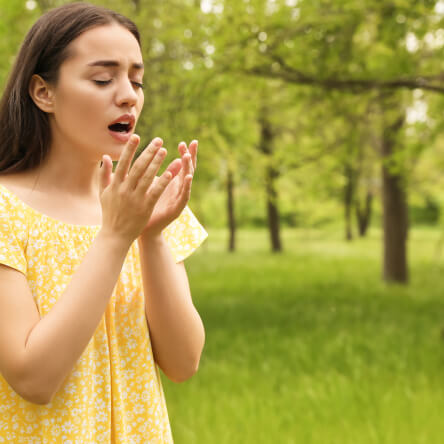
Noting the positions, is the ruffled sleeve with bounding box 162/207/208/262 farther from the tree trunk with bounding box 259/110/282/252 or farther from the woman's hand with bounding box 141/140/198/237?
the tree trunk with bounding box 259/110/282/252

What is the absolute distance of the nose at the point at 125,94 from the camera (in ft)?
4.24

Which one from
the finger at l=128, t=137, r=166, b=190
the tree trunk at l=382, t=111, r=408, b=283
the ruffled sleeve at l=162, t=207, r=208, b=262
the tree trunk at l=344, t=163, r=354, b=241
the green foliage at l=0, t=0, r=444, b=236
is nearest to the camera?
the finger at l=128, t=137, r=166, b=190

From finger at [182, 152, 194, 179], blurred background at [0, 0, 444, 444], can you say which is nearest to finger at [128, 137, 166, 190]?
finger at [182, 152, 194, 179]

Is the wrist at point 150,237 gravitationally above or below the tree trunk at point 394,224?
above

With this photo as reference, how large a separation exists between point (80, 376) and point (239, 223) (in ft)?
125

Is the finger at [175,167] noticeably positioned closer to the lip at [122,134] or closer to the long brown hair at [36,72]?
the lip at [122,134]

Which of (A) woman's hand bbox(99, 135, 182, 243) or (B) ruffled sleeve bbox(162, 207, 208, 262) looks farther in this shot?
(B) ruffled sleeve bbox(162, 207, 208, 262)

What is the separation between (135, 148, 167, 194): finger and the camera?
1152 millimetres

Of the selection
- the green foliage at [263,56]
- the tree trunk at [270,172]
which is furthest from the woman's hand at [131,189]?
the tree trunk at [270,172]

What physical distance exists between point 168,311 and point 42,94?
61cm

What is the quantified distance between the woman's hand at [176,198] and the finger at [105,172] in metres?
0.13

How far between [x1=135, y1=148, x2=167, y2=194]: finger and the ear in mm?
352

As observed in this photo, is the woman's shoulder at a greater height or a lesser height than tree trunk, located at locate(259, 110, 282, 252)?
greater

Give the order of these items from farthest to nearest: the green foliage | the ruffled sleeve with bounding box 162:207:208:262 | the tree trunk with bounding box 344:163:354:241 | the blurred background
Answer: the tree trunk with bounding box 344:163:354:241
the green foliage
the blurred background
the ruffled sleeve with bounding box 162:207:208:262
